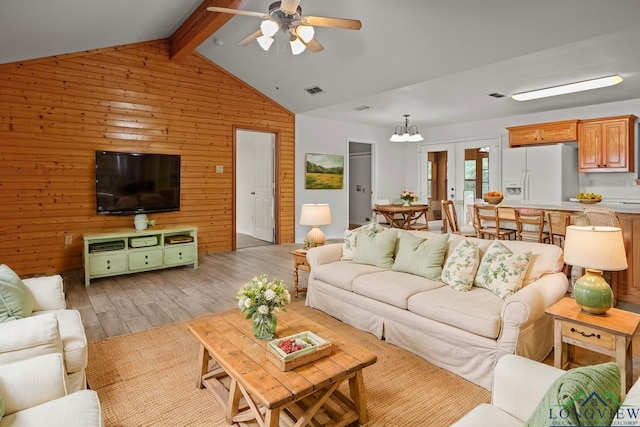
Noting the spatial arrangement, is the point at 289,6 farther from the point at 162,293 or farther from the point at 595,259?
the point at 162,293

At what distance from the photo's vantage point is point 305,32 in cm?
343

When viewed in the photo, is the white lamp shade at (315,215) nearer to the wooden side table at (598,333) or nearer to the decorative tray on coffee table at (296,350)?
the decorative tray on coffee table at (296,350)

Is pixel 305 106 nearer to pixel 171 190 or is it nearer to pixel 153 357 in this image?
pixel 171 190

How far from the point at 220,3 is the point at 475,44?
294 centimetres

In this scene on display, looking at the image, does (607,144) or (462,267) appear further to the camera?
(607,144)

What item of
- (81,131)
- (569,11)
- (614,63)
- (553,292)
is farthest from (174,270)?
(614,63)

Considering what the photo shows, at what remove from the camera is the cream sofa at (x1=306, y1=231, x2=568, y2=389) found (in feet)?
7.54

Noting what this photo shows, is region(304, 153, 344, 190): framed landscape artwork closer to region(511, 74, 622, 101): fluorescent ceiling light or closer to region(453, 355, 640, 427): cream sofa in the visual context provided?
region(511, 74, 622, 101): fluorescent ceiling light

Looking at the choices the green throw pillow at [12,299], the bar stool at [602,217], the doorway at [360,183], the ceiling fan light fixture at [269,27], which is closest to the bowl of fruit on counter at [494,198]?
the bar stool at [602,217]

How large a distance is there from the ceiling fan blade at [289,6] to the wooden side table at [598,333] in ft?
9.53

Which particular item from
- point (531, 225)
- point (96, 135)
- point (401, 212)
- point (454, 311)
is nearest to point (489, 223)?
point (531, 225)

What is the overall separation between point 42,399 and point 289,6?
3040 mm

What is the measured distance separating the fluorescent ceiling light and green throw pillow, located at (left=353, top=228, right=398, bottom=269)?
151 inches

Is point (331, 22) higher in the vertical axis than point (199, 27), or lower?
lower
